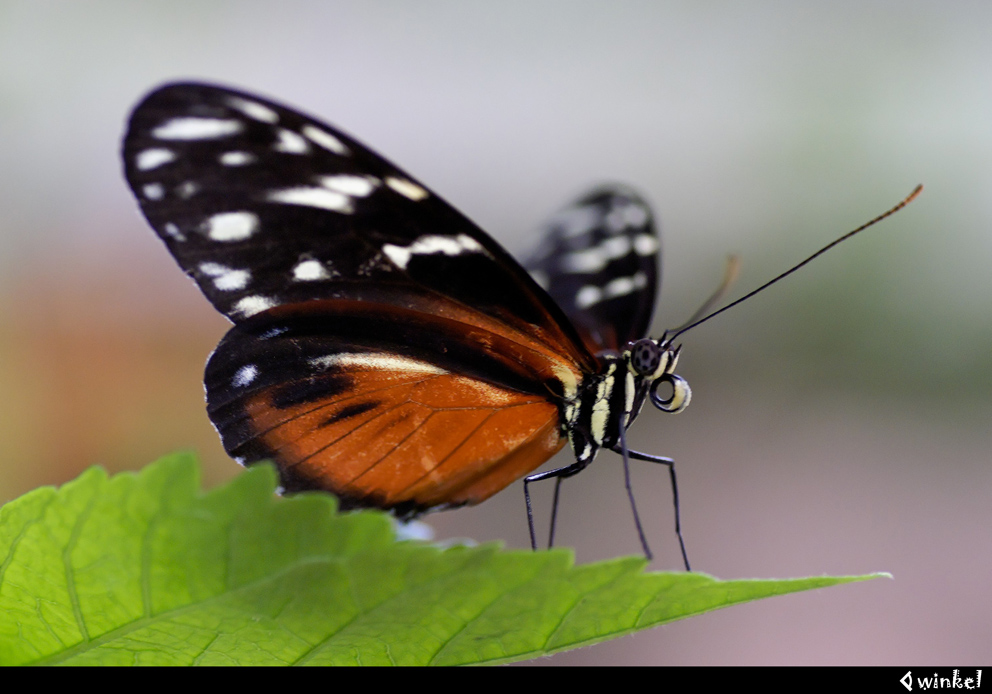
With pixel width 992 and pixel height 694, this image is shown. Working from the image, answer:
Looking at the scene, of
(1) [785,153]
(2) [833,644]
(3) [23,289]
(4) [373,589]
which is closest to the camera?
(4) [373,589]

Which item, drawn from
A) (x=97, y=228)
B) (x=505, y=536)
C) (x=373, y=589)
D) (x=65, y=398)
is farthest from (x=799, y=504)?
(x=373, y=589)

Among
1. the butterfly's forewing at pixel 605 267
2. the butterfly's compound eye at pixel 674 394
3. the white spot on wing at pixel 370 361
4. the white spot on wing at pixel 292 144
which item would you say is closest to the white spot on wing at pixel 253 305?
the white spot on wing at pixel 370 361

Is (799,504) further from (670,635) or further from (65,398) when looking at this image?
(65,398)

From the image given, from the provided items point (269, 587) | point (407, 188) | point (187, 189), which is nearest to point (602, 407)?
point (407, 188)

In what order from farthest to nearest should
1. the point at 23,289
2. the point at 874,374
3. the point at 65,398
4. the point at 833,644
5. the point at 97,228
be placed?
1. the point at 874,374
2. the point at 97,228
3. the point at 23,289
4. the point at 65,398
5. the point at 833,644

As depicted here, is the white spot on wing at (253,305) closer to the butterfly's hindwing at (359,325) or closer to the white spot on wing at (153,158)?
the butterfly's hindwing at (359,325)
